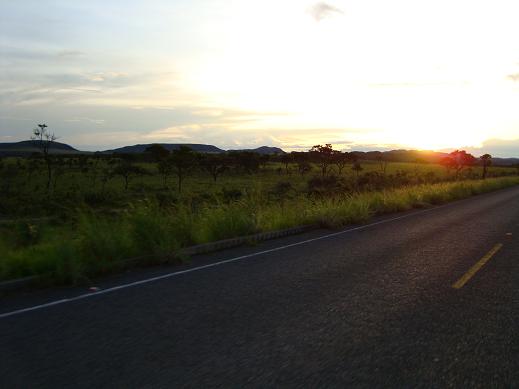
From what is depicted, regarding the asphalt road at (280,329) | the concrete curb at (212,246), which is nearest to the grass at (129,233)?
the concrete curb at (212,246)

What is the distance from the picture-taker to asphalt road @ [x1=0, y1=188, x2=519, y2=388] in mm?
3973

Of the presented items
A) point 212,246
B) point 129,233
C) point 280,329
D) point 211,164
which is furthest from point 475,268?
point 211,164

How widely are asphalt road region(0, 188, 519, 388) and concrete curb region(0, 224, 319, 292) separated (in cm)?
44

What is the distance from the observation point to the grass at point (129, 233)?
7430 mm

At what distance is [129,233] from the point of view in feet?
30.4

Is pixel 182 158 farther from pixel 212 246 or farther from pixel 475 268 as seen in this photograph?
pixel 475 268

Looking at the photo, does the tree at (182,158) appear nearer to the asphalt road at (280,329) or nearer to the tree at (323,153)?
the tree at (323,153)

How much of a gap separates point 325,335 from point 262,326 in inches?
26.1

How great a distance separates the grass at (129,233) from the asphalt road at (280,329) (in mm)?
674

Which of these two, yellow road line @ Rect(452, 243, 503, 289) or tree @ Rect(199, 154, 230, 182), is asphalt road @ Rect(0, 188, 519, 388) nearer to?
yellow road line @ Rect(452, 243, 503, 289)

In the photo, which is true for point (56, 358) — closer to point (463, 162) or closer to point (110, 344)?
point (110, 344)

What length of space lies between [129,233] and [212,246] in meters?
1.71

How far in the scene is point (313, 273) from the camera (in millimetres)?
7777

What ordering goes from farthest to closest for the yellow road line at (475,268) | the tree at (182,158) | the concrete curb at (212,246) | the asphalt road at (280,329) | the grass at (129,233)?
the tree at (182,158) → the grass at (129,233) → the yellow road line at (475,268) → the concrete curb at (212,246) → the asphalt road at (280,329)
